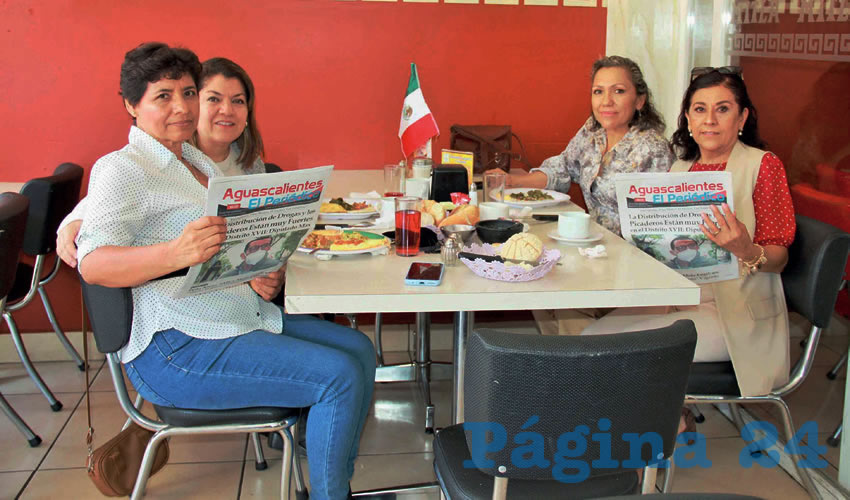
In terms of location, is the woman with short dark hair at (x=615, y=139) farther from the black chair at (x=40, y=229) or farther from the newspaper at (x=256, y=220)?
the black chair at (x=40, y=229)

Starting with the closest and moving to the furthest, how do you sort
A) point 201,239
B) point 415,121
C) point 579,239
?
point 201,239 < point 579,239 < point 415,121

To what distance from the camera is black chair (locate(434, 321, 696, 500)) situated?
4.10ft

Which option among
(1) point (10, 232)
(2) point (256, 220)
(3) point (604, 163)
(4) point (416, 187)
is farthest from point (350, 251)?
(3) point (604, 163)

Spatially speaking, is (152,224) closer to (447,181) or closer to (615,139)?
(447,181)

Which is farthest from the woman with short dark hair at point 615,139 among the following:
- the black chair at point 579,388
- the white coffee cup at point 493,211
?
the black chair at point 579,388

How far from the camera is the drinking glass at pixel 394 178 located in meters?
2.79

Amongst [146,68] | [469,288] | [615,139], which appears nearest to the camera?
[469,288]

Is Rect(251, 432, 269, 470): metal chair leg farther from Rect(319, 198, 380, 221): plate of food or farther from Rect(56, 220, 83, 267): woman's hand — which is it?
Rect(56, 220, 83, 267): woman's hand

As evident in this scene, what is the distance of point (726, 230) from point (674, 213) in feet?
0.52

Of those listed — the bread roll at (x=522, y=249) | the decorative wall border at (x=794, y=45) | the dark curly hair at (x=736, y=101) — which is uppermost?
the decorative wall border at (x=794, y=45)

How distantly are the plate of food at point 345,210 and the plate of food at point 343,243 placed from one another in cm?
24

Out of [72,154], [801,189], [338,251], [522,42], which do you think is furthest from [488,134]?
[72,154]

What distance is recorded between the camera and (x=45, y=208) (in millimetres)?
2865

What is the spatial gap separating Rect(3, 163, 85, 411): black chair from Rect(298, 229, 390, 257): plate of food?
1317 mm
